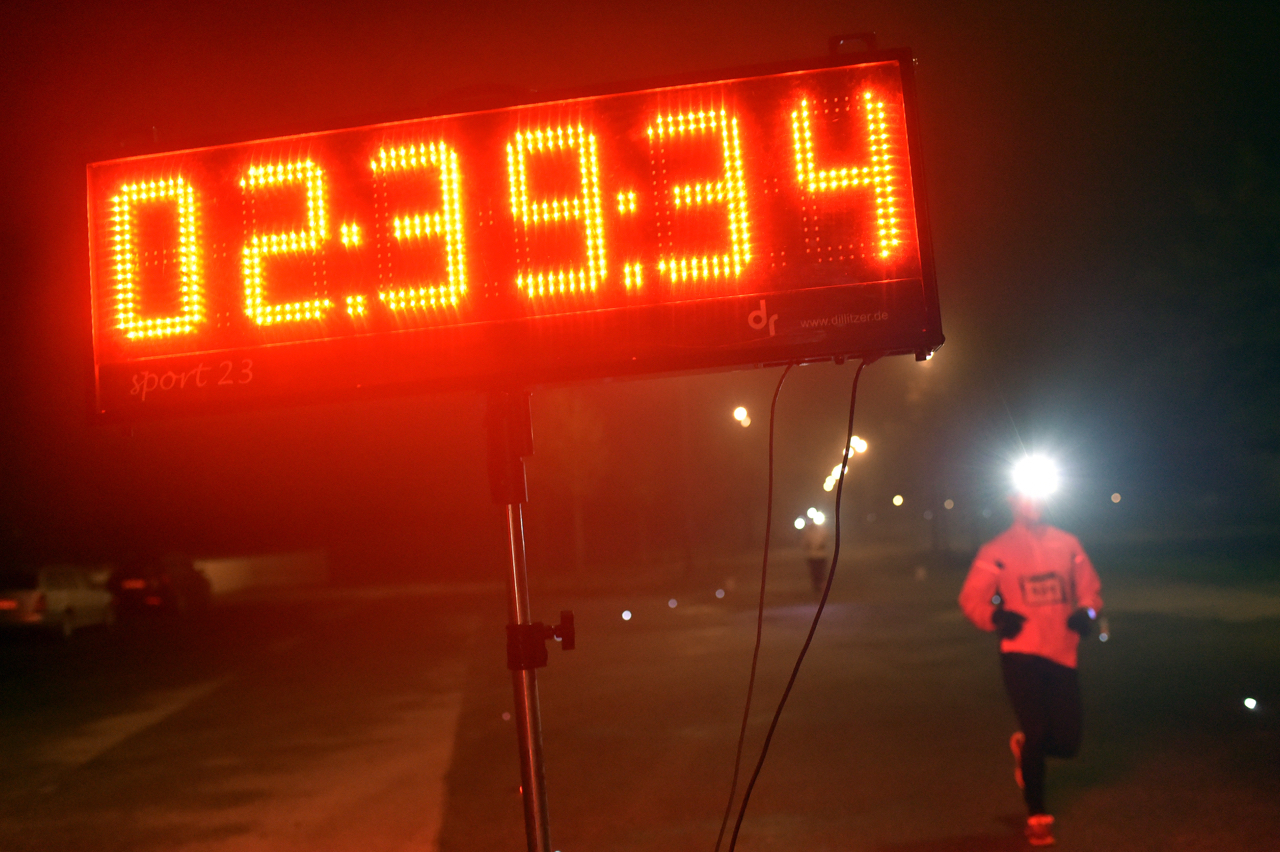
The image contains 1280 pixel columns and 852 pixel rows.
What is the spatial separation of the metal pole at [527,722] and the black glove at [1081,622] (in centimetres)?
383

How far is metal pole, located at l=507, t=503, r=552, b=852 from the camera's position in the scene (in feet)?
10.3

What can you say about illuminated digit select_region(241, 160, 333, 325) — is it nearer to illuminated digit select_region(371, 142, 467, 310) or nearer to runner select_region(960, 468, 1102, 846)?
illuminated digit select_region(371, 142, 467, 310)

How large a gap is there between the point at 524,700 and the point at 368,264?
1.45 meters

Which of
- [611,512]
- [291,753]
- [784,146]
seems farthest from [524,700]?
[611,512]

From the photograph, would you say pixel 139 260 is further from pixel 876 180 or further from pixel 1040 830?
pixel 1040 830

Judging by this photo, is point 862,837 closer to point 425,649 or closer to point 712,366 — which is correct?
point 712,366

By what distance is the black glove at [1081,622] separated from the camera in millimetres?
5887

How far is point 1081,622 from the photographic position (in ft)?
19.4

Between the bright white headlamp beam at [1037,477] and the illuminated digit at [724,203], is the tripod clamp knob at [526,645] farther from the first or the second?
the bright white headlamp beam at [1037,477]

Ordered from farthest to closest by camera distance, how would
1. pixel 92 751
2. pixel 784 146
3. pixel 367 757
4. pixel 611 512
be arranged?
1. pixel 611 512
2. pixel 92 751
3. pixel 367 757
4. pixel 784 146

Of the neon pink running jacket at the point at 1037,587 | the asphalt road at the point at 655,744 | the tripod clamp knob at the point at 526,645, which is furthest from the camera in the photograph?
the asphalt road at the point at 655,744

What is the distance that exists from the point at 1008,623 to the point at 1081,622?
401mm

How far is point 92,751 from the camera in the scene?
33.5 feet

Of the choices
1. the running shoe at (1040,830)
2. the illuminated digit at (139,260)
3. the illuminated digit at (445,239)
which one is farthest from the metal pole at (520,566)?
the running shoe at (1040,830)
